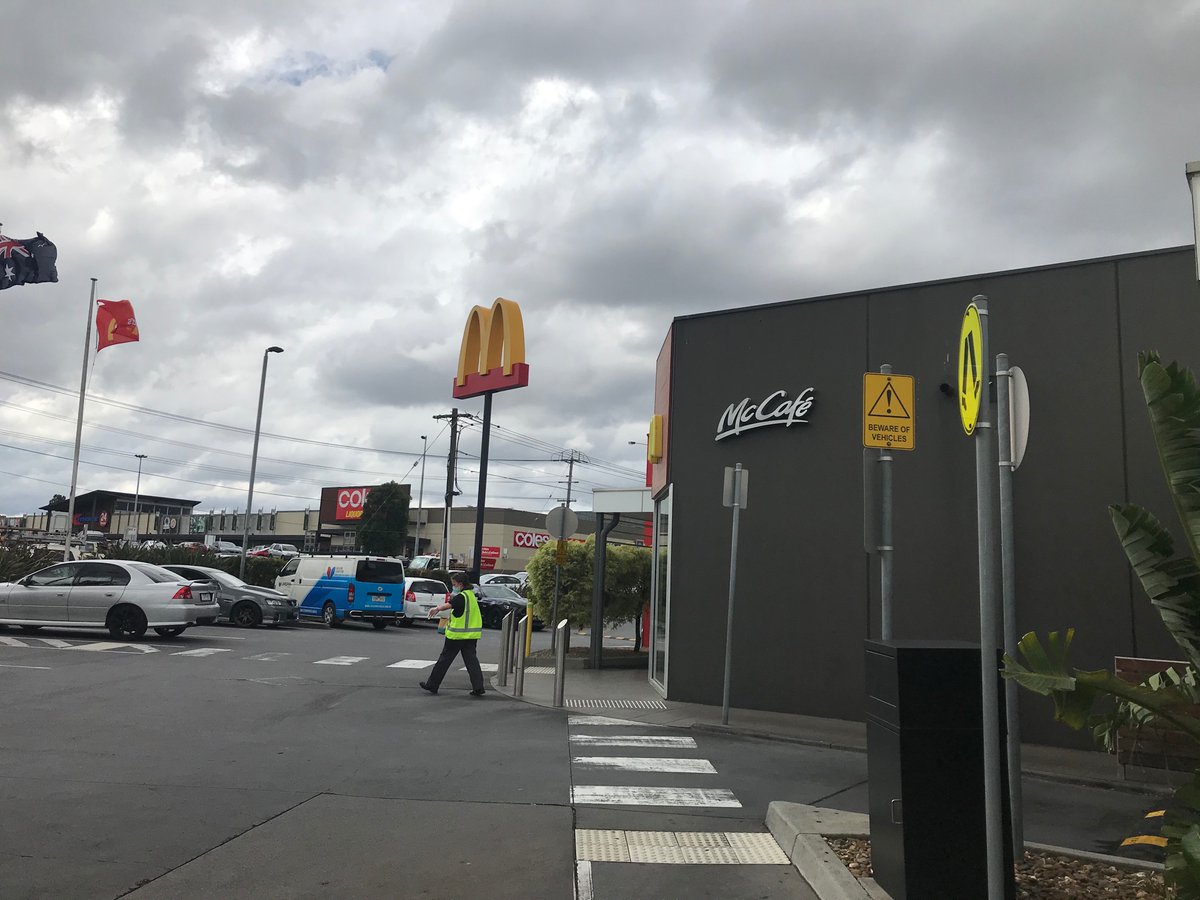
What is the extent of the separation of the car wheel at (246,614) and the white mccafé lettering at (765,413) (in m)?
16.0

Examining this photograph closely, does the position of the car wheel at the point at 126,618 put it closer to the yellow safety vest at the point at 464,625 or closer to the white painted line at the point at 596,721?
the yellow safety vest at the point at 464,625

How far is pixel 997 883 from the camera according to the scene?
4.06 metres

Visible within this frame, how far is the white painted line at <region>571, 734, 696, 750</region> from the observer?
9.66 metres

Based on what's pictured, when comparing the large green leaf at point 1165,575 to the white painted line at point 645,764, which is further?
the white painted line at point 645,764

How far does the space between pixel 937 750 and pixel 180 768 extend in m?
6.04

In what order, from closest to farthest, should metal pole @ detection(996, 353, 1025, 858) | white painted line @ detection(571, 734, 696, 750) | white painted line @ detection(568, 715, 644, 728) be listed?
1. metal pole @ detection(996, 353, 1025, 858)
2. white painted line @ detection(571, 734, 696, 750)
3. white painted line @ detection(568, 715, 644, 728)

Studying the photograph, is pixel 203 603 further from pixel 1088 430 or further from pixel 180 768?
pixel 1088 430

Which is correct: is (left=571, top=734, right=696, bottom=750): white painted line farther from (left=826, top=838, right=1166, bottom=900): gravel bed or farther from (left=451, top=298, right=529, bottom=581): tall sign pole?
(left=451, top=298, right=529, bottom=581): tall sign pole

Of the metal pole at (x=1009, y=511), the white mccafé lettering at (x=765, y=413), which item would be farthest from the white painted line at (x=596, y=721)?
the metal pole at (x=1009, y=511)

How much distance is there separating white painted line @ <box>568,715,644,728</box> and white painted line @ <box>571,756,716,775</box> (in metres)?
1.99

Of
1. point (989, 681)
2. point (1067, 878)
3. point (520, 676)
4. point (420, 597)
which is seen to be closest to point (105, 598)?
point (520, 676)

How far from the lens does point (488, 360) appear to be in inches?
1070

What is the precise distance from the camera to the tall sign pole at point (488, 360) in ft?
86.0

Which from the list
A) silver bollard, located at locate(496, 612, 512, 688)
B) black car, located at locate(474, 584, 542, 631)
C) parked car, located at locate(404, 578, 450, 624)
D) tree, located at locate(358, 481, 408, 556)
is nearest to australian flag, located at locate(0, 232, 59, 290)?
parked car, located at locate(404, 578, 450, 624)
